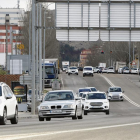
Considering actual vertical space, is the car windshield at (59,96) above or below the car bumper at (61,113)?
above

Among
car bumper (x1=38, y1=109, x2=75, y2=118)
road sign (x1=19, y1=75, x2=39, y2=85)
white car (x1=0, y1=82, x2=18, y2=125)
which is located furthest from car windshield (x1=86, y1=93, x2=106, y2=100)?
white car (x1=0, y1=82, x2=18, y2=125)

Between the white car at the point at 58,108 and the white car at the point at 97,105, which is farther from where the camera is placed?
the white car at the point at 97,105

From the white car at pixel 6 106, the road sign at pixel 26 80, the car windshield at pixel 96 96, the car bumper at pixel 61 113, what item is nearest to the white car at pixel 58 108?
the car bumper at pixel 61 113

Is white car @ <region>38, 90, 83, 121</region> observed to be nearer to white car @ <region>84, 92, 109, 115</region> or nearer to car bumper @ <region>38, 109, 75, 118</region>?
car bumper @ <region>38, 109, 75, 118</region>

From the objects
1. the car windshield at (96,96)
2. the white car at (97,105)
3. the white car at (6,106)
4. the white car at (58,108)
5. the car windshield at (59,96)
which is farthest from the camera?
the car windshield at (96,96)

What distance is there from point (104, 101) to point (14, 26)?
162 m

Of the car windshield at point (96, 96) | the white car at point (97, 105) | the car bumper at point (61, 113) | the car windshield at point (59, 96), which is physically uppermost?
the car windshield at point (59, 96)

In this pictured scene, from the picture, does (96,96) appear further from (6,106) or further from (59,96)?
(6,106)

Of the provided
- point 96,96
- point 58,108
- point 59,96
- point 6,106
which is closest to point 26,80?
point 96,96

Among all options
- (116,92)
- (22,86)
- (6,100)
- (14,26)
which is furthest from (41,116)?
(14,26)

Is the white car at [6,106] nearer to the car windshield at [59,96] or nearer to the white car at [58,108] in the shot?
the white car at [58,108]

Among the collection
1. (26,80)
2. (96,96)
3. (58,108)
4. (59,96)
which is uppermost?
(26,80)

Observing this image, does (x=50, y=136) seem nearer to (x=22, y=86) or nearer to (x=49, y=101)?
(x=49, y=101)

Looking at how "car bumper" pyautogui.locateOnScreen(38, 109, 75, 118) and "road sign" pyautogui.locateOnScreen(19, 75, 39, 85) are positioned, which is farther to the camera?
"road sign" pyautogui.locateOnScreen(19, 75, 39, 85)
